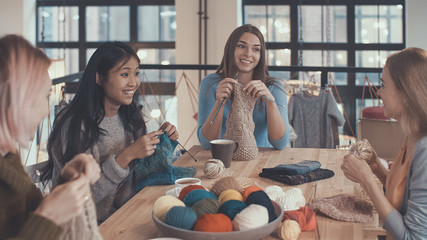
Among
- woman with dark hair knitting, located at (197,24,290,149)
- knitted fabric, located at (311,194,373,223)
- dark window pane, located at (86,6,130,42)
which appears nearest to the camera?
knitted fabric, located at (311,194,373,223)

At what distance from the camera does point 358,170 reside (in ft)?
4.32

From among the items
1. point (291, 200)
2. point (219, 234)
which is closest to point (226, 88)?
point (291, 200)

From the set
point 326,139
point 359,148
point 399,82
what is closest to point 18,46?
point 399,82

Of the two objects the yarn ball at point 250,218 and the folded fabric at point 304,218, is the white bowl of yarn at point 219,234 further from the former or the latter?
the folded fabric at point 304,218

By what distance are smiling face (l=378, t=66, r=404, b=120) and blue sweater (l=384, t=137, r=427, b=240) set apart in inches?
4.8

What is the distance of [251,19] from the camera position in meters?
6.80

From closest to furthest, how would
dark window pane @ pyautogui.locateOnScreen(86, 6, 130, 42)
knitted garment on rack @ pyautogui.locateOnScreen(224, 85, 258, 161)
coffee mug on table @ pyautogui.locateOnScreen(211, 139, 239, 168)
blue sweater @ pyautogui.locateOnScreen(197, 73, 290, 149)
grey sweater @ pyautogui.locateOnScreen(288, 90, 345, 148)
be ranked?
coffee mug on table @ pyautogui.locateOnScreen(211, 139, 239, 168), knitted garment on rack @ pyautogui.locateOnScreen(224, 85, 258, 161), blue sweater @ pyautogui.locateOnScreen(197, 73, 290, 149), grey sweater @ pyautogui.locateOnScreen(288, 90, 345, 148), dark window pane @ pyautogui.locateOnScreen(86, 6, 130, 42)

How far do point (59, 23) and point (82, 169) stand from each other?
6.77 meters

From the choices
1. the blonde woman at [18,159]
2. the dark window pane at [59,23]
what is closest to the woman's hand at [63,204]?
the blonde woman at [18,159]

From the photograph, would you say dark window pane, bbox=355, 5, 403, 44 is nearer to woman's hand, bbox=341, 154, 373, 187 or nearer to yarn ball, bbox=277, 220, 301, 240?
woman's hand, bbox=341, 154, 373, 187

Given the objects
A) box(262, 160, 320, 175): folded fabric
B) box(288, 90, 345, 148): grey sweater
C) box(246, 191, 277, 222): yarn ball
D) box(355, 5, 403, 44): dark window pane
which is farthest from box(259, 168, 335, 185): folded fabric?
Answer: box(355, 5, 403, 44): dark window pane

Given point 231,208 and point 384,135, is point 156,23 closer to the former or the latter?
point 384,135

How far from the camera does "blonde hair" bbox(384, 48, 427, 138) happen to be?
124 centimetres

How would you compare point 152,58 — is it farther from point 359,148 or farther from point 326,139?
point 359,148
